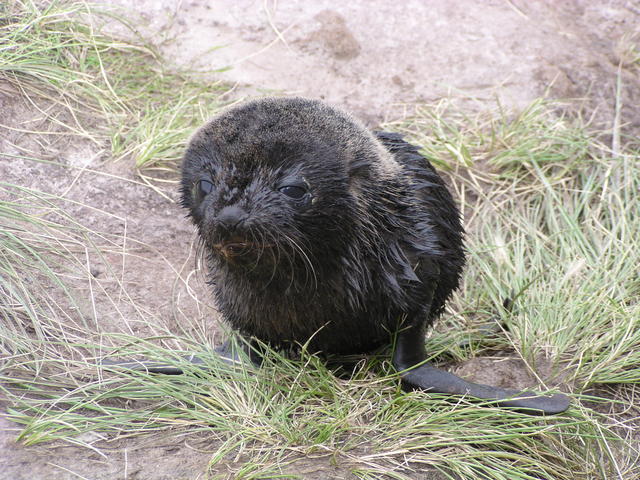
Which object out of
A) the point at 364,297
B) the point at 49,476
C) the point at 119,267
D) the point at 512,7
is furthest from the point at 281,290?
the point at 512,7

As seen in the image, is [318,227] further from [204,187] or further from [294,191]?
[204,187]

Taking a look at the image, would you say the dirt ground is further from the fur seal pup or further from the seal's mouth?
the seal's mouth

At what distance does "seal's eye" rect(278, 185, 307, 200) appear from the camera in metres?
3.03

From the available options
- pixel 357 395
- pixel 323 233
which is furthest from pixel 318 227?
pixel 357 395

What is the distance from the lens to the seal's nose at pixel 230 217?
288 cm

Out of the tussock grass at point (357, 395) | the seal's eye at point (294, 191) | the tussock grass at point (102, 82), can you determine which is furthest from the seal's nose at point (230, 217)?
the tussock grass at point (102, 82)

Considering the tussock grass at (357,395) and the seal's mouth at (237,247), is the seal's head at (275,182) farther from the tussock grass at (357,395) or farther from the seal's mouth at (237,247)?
the tussock grass at (357,395)

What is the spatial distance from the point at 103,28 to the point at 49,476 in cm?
388

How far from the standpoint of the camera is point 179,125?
17.5 feet

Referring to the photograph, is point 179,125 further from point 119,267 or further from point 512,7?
point 512,7

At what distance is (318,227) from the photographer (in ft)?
10.4

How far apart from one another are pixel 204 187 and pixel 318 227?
0.47 meters

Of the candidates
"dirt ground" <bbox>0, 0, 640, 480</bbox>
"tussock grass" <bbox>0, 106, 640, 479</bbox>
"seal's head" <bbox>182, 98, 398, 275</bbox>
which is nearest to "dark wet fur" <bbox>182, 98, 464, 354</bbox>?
"seal's head" <bbox>182, 98, 398, 275</bbox>

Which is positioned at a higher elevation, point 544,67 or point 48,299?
point 544,67
